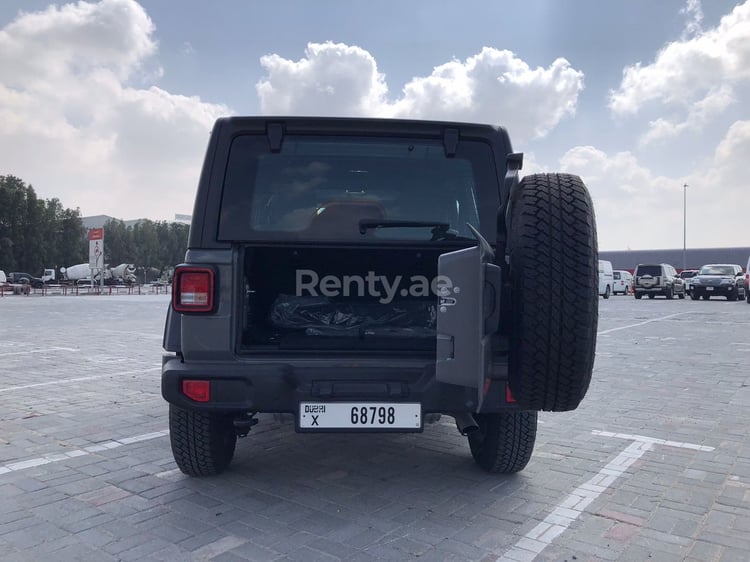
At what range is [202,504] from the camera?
11.1ft

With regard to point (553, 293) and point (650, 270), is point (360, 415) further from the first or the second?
point (650, 270)

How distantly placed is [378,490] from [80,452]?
7.34 ft

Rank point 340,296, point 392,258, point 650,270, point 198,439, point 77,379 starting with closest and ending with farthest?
point 198,439 < point 392,258 < point 340,296 < point 77,379 < point 650,270

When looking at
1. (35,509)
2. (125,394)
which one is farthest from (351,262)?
(125,394)

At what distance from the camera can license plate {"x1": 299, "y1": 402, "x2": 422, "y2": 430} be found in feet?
10.4

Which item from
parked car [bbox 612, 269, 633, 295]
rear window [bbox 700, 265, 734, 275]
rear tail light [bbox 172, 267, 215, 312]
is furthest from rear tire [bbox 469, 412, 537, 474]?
parked car [bbox 612, 269, 633, 295]

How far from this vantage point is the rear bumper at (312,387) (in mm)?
3135

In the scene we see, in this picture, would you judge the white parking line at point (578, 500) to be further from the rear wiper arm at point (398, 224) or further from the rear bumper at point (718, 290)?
the rear bumper at point (718, 290)

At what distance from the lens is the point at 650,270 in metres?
30.0

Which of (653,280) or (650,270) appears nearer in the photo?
(653,280)

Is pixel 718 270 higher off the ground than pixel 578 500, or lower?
higher

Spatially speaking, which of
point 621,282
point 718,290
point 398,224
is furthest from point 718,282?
point 398,224

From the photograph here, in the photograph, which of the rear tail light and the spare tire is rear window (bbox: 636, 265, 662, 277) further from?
the rear tail light

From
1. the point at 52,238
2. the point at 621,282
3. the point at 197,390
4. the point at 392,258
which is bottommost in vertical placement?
the point at 197,390
